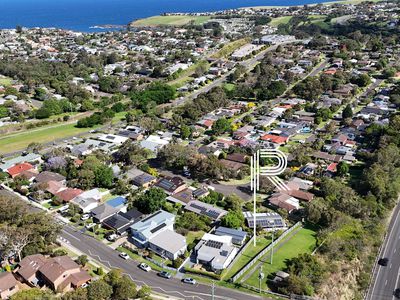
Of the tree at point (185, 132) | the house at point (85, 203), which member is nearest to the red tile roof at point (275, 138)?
the tree at point (185, 132)

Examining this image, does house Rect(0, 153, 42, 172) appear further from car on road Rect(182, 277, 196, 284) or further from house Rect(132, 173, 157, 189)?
car on road Rect(182, 277, 196, 284)

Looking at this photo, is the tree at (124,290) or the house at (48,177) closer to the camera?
the tree at (124,290)

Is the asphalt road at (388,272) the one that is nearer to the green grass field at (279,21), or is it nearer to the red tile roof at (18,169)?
the red tile roof at (18,169)

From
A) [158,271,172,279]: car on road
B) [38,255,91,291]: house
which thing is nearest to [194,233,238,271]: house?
[158,271,172,279]: car on road

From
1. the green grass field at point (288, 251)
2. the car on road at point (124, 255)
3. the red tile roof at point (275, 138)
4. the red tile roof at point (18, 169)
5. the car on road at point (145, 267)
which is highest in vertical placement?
the red tile roof at point (18, 169)

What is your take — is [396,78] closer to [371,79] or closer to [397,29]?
[371,79]

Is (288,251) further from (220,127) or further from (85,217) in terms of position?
(220,127)
